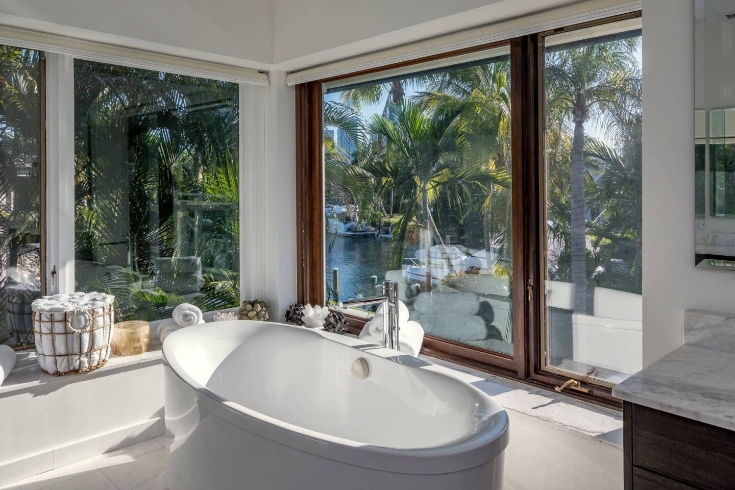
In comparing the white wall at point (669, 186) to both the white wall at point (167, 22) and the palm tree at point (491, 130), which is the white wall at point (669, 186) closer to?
the palm tree at point (491, 130)

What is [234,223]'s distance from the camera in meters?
3.62

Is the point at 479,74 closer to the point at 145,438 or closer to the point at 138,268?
the point at 138,268

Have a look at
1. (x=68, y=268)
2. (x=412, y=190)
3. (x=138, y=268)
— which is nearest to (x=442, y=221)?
(x=412, y=190)

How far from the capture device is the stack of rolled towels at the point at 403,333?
2.62 m

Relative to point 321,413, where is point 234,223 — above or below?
above

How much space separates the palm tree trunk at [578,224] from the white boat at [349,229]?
4.04 ft

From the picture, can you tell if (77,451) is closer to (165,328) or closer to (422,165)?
(165,328)

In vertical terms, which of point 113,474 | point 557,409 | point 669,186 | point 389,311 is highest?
point 669,186

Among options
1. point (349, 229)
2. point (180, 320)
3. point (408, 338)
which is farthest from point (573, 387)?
point (180, 320)

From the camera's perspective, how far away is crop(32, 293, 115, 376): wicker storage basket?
2.59 m

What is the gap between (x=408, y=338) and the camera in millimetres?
2648

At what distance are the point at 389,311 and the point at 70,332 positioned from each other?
4.86ft

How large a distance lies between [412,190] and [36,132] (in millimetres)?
1920

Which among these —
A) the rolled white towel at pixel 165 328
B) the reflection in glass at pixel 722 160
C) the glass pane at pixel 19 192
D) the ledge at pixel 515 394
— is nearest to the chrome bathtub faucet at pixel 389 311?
the ledge at pixel 515 394
